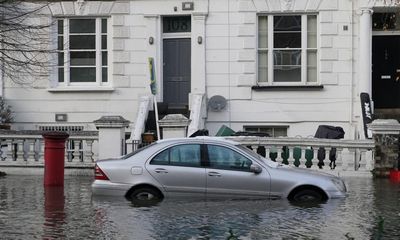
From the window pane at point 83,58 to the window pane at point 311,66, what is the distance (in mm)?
6895

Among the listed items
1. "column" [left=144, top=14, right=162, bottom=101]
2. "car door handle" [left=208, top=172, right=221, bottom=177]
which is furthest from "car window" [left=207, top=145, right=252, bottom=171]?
"column" [left=144, top=14, right=162, bottom=101]

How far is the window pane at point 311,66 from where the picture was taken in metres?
22.9

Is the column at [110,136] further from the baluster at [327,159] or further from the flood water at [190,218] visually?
the baluster at [327,159]

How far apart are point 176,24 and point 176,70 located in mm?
1483

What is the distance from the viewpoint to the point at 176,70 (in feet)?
77.4

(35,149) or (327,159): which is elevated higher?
(35,149)

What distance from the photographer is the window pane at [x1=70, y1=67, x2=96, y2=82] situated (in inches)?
930

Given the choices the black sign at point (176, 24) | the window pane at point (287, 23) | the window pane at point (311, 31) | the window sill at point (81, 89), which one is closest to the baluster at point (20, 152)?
the window sill at point (81, 89)

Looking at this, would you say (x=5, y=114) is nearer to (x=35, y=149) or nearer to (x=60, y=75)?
(x=60, y=75)

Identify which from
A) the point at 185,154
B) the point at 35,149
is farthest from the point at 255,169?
the point at 35,149

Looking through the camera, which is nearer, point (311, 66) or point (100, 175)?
point (100, 175)

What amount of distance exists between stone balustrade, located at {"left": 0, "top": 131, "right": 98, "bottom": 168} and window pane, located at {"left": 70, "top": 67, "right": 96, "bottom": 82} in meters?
4.71

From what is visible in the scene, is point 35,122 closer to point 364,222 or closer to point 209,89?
point 209,89

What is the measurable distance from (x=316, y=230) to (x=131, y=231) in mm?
2683
